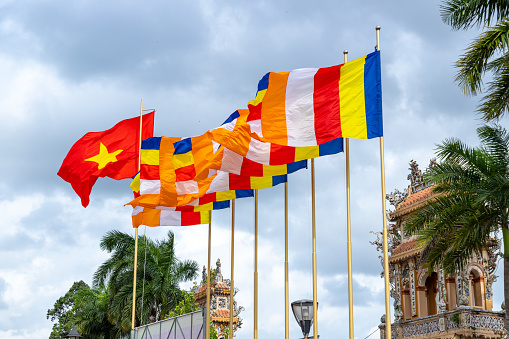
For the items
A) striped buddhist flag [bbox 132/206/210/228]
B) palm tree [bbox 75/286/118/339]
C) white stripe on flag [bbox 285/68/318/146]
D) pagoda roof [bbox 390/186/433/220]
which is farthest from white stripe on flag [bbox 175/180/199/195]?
palm tree [bbox 75/286/118/339]

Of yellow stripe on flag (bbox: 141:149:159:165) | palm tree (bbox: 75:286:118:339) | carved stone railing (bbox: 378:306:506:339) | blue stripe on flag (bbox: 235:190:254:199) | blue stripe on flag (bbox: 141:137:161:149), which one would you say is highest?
blue stripe on flag (bbox: 141:137:161:149)

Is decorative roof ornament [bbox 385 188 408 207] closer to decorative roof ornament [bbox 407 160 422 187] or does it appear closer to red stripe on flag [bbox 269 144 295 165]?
decorative roof ornament [bbox 407 160 422 187]

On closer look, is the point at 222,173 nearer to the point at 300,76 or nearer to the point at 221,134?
the point at 221,134

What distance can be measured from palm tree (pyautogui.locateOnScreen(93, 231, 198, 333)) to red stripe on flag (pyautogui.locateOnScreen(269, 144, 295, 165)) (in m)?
18.9

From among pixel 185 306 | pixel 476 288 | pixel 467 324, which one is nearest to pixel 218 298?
pixel 185 306

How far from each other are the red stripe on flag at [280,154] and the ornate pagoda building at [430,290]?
→ 33.1 feet

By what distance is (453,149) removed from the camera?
1955 centimetres

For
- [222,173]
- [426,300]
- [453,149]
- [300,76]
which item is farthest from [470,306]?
[300,76]

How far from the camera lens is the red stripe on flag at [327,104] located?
54.8ft

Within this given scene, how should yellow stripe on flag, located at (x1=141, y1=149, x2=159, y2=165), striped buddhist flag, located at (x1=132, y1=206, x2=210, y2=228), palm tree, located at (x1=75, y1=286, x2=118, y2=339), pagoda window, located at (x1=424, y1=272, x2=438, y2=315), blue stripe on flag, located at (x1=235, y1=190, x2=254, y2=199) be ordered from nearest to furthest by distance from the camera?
yellow stripe on flag, located at (x1=141, y1=149, x2=159, y2=165) → blue stripe on flag, located at (x1=235, y1=190, x2=254, y2=199) → striped buddhist flag, located at (x1=132, y1=206, x2=210, y2=228) → pagoda window, located at (x1=424, y1=272, x2=438, y2=315) → palm tree, located at (x1=75, y1=286, x2=118, y2=339)

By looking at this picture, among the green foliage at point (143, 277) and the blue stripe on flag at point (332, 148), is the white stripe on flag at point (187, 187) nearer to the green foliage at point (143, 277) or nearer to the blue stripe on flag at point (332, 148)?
the blue stripe on flag at point (332, 148)

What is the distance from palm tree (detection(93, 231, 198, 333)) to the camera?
3675cm

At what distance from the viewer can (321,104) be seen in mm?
17141

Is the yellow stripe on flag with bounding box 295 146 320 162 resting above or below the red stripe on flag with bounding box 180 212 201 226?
above
